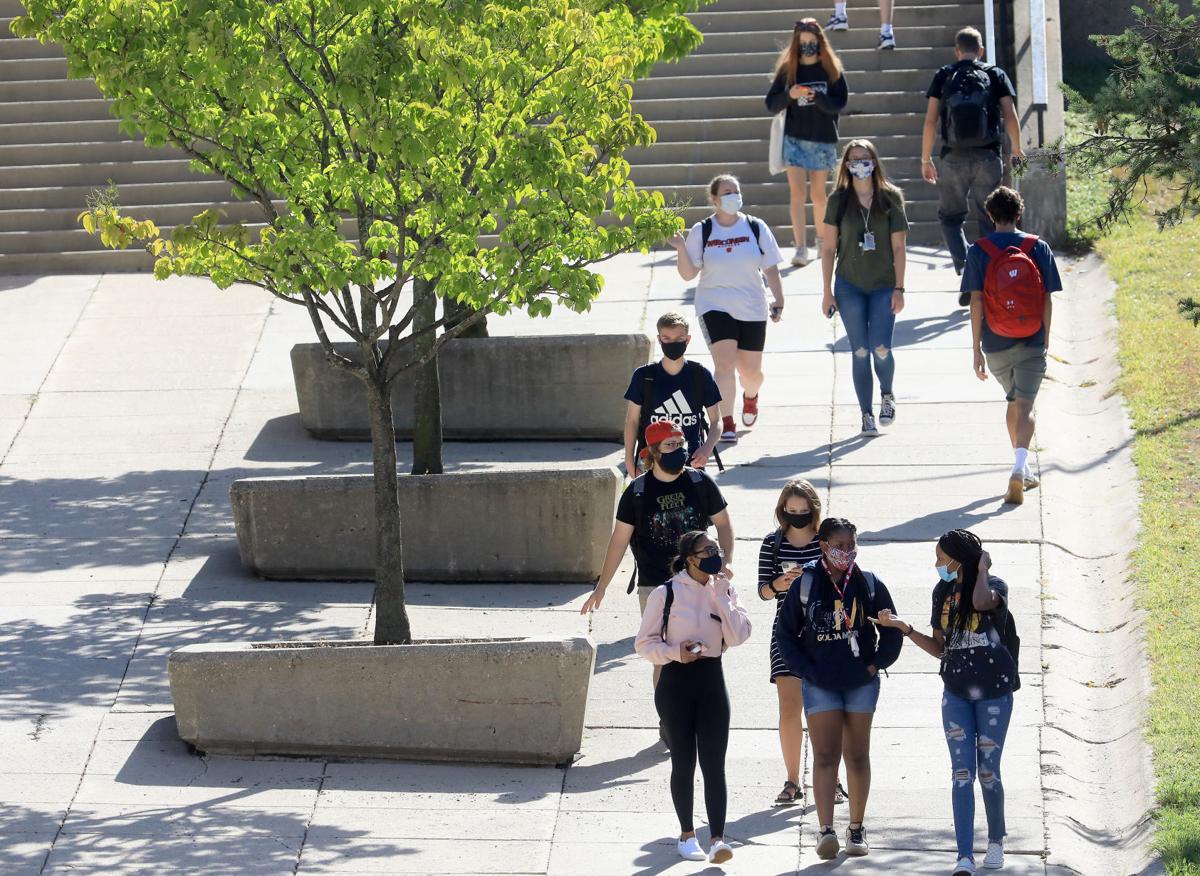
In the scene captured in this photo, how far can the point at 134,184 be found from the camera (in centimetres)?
1820

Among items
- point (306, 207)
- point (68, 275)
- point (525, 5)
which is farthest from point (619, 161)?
point (68, 275)

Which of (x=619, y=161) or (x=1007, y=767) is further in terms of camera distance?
(x=619, y=161)

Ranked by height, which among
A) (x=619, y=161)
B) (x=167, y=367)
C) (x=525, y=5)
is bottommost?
(x=167, y=367)

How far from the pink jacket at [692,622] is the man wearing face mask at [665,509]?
893 mm

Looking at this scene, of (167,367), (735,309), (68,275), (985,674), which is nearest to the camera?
(985,674)

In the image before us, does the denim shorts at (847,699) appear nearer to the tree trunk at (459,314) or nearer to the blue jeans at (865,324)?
the tree trunk at (459,314)

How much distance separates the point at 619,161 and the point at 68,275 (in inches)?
379

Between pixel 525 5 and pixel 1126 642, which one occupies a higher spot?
pixel 525 5

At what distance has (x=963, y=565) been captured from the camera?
7.47 meters

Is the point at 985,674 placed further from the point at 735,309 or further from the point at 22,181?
the point at 22,181

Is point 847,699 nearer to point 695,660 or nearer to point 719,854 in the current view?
point 695,660

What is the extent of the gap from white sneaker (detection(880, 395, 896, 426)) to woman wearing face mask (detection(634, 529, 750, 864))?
5.45 m

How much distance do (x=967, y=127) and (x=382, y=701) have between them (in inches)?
314

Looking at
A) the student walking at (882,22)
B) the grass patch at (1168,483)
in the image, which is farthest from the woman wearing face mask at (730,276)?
the student walking at (882,22)
